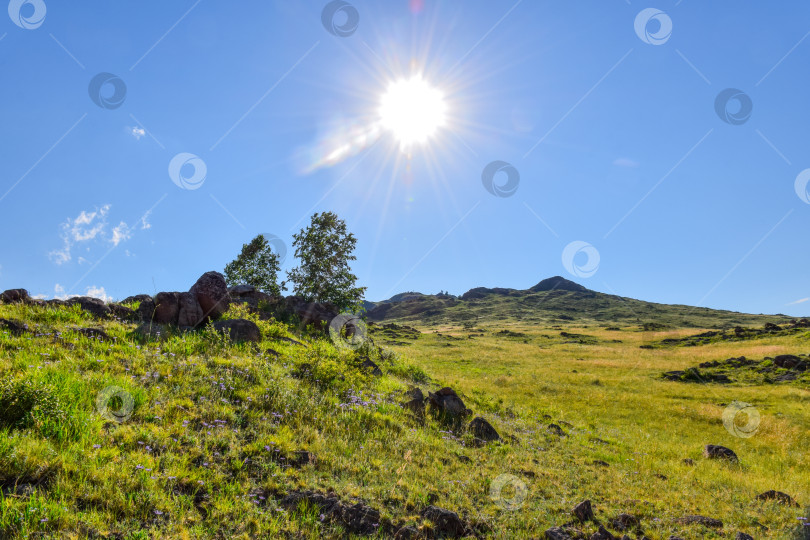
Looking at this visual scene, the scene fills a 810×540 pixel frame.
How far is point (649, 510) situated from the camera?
27.3ft

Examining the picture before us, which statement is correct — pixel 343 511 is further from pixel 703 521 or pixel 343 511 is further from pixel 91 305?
pixel 91 305

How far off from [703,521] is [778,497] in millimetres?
3522

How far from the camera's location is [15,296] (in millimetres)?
14266

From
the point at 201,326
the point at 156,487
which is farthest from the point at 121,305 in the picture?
the point at 156,487

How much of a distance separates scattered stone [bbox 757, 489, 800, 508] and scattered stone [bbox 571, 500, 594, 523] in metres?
5.66

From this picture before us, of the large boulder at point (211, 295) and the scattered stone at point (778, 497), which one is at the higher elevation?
the large boulder at point (211, 295)

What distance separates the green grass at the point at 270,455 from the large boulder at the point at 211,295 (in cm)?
266

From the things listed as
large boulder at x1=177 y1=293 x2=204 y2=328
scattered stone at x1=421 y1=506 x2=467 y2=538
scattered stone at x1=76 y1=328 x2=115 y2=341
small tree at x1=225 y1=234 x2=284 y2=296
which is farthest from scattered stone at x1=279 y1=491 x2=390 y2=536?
small tree at x1=225 y1=234 x2=284 y2=296

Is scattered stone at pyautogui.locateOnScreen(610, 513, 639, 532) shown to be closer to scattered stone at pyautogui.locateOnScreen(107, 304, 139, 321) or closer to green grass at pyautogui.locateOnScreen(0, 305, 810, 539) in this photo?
green grass at pyautogui.locateOnScreen(0, 305, 810, 539)

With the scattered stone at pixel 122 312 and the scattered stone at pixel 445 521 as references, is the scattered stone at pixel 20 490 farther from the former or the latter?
the scattered stone at pixel 122 312

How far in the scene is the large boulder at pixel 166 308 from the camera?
635 inches

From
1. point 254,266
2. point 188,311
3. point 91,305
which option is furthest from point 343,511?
point 254,266

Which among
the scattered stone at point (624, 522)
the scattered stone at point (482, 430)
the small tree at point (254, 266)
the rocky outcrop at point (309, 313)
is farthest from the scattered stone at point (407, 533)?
the small tree at point (254, 266)

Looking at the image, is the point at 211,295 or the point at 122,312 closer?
the point at 122,312
